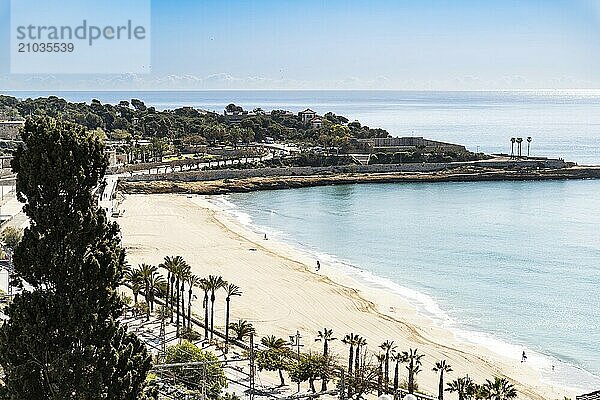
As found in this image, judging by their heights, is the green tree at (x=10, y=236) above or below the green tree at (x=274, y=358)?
above

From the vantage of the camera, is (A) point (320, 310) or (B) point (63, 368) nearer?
(B) point (63, 368)

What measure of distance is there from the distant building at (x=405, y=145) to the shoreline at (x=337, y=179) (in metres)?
5.82

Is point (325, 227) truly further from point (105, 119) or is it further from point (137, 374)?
point (105, 119)

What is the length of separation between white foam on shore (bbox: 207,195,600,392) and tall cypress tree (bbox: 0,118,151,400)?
1569 cm

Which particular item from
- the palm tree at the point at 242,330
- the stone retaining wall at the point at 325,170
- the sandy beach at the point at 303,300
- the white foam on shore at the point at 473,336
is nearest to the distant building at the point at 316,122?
the stone retaining wall at the point at 325,170

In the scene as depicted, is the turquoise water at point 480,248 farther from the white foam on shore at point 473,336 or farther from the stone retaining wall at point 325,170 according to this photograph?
the stone retaining wall at point 325,170

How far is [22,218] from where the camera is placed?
3309cm

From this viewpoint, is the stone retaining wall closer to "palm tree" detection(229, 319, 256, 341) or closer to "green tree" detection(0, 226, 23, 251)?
"green tree" detection(0, 226, 23, 251)

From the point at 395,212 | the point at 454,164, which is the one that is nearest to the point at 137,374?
the point at 395,212

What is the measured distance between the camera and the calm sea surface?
90.3ft

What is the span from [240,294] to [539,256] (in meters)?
19.6

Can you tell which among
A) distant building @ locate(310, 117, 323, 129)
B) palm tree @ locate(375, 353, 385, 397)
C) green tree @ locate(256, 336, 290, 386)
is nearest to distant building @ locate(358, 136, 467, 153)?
distant building @ locate(310, 117, 323, 129)

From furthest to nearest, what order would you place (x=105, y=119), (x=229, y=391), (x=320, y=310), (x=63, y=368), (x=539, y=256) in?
(x=105, y=119) → (x=539, y=256) → (x=320, y=310) → (x=229, y=391) → (x=63, y=368)

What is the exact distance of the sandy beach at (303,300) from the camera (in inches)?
922
